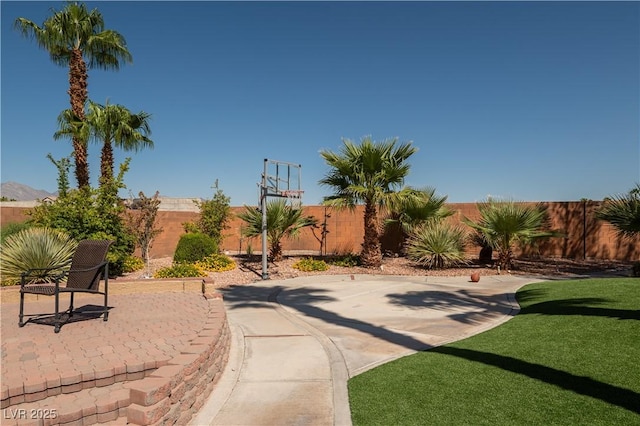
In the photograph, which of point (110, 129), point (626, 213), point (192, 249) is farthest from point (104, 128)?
point (626, 213)

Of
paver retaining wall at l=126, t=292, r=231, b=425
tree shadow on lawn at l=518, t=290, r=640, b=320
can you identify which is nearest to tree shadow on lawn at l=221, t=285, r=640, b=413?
tree shadow on lawn at l=518, t=290, r=640, b=320

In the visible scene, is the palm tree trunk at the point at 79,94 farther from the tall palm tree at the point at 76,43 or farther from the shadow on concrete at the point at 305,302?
the shadow on concrete at the point at 305,302

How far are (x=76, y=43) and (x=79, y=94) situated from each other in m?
2.23

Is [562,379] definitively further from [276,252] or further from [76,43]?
[76,43]

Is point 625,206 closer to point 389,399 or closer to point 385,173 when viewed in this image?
point 385,173

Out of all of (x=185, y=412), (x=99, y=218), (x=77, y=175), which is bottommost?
(x=185, y=412)

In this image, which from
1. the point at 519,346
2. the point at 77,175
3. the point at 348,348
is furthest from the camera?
the point at 77,175

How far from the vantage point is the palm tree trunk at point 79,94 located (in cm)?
1670

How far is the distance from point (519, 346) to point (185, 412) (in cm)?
425

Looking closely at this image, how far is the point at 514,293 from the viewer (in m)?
10.2

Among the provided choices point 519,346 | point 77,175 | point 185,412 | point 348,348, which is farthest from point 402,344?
point 77,175

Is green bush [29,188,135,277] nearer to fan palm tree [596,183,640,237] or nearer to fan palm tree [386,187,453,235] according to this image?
fan palm tree [386,187,453,235]

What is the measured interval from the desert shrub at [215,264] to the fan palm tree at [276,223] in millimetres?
1639

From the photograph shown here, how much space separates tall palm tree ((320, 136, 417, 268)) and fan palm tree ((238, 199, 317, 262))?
1.54m
